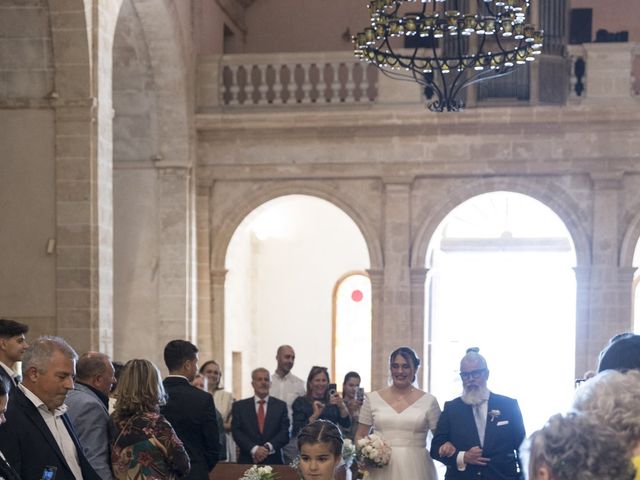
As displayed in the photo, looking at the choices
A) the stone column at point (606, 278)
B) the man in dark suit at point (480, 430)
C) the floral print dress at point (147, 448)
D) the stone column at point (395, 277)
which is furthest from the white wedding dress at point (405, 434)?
the stone column at point (606, 278)

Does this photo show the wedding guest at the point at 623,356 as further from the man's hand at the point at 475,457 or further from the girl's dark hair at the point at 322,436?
the man's hand at the point at 475,457

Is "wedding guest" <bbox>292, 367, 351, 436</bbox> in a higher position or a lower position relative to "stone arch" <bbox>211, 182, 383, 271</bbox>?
lower

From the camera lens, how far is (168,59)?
16.2 metres

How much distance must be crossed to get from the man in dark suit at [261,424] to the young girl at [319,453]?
17.0ft

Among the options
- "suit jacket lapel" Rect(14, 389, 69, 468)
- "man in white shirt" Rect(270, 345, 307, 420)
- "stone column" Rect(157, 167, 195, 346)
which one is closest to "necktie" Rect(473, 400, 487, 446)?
"suit jacket lapel" Rect(14, 389, 69, 468)

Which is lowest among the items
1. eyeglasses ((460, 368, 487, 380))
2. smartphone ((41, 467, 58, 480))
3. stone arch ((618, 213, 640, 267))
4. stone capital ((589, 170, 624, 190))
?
smartphone ((41, 467, 58, 480))

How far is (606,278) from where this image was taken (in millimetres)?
15836

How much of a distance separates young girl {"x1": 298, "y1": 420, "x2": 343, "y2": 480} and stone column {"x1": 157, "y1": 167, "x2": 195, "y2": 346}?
11.1 metres

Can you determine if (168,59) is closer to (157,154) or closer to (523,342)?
(157,154)

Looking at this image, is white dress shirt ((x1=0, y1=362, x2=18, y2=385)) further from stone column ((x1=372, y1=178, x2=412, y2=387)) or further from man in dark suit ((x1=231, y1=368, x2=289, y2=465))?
stone column ((x1=372, y1=178, x2=412, y2=387))

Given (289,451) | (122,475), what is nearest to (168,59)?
(289,451)

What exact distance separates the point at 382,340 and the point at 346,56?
372cm

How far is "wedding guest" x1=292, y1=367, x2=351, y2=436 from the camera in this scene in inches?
425

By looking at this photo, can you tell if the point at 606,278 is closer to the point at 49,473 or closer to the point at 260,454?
the point at 260,454
